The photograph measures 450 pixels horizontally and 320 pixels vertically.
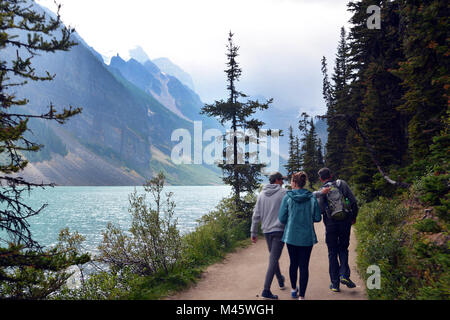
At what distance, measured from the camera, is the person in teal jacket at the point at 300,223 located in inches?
201

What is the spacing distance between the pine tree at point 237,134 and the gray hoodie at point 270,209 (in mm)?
8663

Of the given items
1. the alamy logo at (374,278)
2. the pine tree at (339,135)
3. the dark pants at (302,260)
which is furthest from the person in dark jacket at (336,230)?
the pine tree at (339,135)

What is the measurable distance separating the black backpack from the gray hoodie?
0.99 meters

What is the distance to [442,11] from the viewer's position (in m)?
9.79

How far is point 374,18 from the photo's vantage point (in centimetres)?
1952

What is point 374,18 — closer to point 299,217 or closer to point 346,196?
point 346,196

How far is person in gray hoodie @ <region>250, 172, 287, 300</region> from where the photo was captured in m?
5.50

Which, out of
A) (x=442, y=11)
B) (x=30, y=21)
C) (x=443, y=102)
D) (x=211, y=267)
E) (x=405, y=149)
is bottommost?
(x=211, y=267)

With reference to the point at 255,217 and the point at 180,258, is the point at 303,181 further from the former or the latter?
the point at 180,258

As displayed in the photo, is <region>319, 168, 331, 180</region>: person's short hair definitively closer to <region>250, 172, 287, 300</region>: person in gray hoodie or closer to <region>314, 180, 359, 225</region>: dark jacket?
<region>314, 180, 359, 225</region>: dark jacket

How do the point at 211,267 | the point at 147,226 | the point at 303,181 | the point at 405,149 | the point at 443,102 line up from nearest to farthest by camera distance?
the point at 303,181 < the point at 147,226 < the point at 211,267 < the point at 443,102 < the point at 405,149

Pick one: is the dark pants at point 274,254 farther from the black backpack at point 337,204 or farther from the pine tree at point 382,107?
the pine tree at point 382,107
